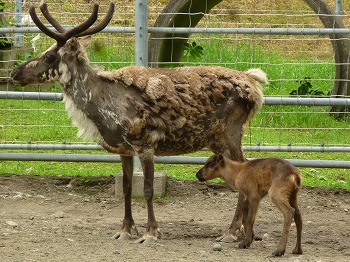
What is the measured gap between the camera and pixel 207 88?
9.18 m

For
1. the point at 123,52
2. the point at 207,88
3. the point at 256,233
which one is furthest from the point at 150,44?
the point at 256,233

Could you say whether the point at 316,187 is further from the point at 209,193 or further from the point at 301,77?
the point at 301,77

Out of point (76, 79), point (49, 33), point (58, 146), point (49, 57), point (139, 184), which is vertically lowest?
point (139, 184)

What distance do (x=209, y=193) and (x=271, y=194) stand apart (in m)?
2.62

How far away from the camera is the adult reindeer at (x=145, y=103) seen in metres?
8.83

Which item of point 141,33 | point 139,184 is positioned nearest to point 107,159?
point 139,184

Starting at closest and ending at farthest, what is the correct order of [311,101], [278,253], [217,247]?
[278,253] → [217,247] → [311,101]

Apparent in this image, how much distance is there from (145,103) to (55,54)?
0.99 metres

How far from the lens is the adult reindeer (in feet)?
29.0

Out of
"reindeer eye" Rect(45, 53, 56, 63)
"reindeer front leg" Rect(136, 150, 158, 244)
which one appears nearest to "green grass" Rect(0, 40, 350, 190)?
"reindeer eye" Rect(45, 53, 56, 63)

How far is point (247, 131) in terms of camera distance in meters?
12.5

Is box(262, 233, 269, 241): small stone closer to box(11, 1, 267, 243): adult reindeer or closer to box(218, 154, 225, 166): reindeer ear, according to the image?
box(11, 1, 267, 243): adult reindeer

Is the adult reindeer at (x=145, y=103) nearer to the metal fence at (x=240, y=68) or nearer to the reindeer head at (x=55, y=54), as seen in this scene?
the reindeer head at (x=55, y=54)

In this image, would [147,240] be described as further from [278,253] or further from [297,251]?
[297,251]
